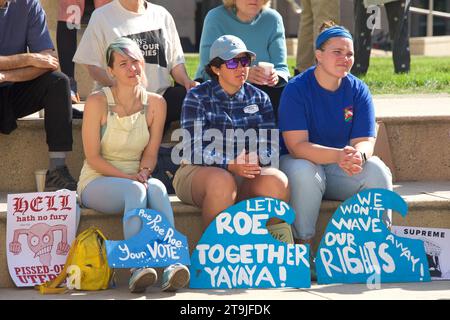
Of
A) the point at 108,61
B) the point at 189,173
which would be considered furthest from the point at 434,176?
the point at 108,61

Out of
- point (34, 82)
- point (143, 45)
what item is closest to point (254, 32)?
point (143, 45)

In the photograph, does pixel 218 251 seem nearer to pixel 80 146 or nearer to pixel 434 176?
pixel 80 146

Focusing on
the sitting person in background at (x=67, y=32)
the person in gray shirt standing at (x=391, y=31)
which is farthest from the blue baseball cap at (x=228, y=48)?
the person in gray shirt standing at (x=391, y=31)

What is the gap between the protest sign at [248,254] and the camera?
18.0 ft

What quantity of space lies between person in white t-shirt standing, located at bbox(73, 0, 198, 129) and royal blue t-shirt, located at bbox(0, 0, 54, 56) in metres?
0.23

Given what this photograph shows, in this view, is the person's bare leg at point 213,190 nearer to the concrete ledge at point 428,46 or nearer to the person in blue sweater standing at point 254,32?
the person in blue sweater standing at point 254,32

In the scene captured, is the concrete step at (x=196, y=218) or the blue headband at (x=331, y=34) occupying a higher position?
the blue headband at (x=331, y=34)

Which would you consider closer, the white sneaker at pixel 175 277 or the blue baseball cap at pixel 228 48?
the white sneaker at pixel 175 277

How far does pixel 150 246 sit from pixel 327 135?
3.83ft

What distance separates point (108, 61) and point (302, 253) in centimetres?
138

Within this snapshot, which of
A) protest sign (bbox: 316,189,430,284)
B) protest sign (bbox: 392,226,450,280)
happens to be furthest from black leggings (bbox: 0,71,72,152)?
protest sign (bbox: 392,226,450,280)

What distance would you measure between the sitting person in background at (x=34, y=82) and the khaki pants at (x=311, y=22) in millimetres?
2691

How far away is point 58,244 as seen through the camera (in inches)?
220

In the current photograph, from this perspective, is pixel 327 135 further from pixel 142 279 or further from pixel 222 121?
pixel 142 279
